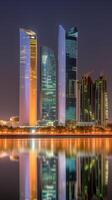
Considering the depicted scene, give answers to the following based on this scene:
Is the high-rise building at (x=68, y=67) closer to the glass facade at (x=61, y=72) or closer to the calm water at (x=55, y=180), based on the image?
the glass facade at (x=61, y=72)

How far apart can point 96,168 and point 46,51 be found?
82383mm

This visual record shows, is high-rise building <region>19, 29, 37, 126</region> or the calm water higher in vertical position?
high-rise building <region>19, 29, 37, 126</region>

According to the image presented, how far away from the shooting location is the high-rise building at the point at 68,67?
316 ft

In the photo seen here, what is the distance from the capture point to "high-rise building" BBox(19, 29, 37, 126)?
3553 inches

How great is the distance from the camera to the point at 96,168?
1973cm

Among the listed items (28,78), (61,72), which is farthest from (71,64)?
(28,78)

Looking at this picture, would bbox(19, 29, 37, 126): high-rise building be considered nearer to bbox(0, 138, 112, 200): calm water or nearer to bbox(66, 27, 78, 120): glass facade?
bbox(66, 27, 78, 120): glass facade

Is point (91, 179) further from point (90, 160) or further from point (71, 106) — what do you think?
point (71, 106)

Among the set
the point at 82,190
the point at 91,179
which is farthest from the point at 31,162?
the point at 82,190

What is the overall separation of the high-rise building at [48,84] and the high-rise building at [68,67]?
7.57ft

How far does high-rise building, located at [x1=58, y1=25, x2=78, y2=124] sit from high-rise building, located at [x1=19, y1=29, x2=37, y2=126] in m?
5.31

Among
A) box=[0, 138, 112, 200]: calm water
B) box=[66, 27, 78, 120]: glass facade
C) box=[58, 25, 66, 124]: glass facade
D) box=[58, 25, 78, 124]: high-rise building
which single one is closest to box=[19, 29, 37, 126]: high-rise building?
box=[58, 25, 66, 124]: glass facade

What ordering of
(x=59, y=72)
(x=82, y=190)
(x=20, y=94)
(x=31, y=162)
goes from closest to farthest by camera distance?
(x=82, y=190)
(x=31, y=162)
(x=20, y=94)
(x=59, y=72)

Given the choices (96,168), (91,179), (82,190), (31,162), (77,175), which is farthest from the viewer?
(31,162)
